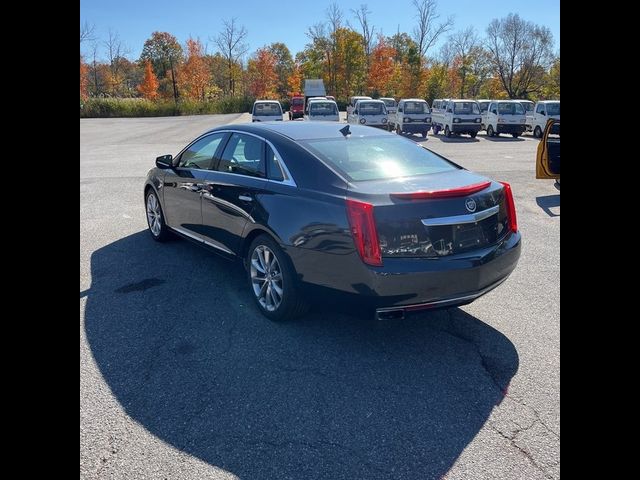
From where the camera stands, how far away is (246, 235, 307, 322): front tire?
3.89m

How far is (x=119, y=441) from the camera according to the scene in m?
2.72

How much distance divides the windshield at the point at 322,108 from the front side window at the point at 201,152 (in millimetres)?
18172

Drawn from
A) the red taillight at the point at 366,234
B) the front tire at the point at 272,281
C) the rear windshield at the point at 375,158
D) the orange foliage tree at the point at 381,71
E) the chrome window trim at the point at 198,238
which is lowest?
the front tire at the point at 272,281

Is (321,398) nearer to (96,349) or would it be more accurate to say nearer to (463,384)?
(463,384)

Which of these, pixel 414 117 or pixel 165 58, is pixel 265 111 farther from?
pixel 165 58

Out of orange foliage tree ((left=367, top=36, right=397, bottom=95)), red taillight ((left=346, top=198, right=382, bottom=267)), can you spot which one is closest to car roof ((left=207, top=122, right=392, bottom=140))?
red taillight ((left=346, top=198, right=382, bottom=267))

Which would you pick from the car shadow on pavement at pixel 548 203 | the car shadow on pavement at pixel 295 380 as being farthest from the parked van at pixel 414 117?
the car shadow on pavement at pixel 295 380

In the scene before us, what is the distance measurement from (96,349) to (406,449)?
2.41 metres

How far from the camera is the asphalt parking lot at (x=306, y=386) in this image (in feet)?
8.41

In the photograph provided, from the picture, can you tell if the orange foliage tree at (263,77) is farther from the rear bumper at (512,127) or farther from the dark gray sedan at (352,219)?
the dark gray sedan at (352,219)

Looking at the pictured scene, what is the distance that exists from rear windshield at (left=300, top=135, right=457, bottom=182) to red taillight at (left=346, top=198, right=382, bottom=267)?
471 mm

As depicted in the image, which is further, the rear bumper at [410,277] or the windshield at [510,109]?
the windshield at [510,109]

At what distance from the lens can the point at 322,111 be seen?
76.7ft
